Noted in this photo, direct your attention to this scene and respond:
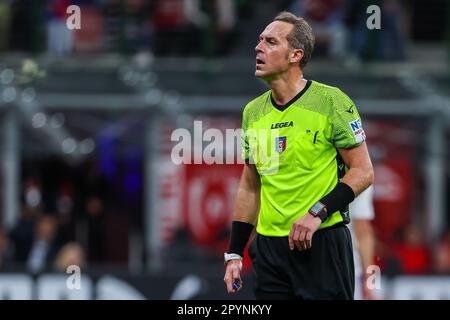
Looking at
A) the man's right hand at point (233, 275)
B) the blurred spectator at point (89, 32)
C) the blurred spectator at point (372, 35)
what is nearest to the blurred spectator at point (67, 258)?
the blurred spectator at point (89, 32)

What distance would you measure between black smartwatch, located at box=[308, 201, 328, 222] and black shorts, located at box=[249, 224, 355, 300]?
21 cm

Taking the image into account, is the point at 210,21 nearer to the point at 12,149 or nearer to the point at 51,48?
the point at 51,48

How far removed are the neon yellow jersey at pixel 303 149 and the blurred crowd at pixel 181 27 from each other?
1066 centimetres

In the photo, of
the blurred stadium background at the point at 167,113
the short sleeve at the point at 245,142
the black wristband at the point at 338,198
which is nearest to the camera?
the black wristband at the point at 338,198

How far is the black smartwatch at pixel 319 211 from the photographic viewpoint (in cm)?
678

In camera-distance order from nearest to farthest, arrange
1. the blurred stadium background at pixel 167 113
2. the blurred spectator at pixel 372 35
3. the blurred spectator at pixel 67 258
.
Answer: the blurred spectator at pixel 67 258 < the blurred stadium background at pixel 167 113 < the blurred spectator at pixel 372 35

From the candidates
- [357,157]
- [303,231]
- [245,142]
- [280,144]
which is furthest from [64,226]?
[303,231]

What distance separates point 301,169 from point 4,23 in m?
12.3

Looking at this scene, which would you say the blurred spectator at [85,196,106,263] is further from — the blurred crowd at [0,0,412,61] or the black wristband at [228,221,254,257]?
the black wristband at [228,221,254,257]

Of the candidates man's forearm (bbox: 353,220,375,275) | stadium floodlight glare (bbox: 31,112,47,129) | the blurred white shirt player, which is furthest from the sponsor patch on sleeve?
stadium floodlight glare (bbox: 31,112,47,129)

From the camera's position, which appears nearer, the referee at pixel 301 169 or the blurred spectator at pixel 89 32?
the referee at pixel 301 169

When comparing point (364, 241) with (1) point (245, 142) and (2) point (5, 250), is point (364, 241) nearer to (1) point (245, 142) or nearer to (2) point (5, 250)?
(1) point (245, 142)

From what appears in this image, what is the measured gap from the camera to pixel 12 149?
1706 centimetres

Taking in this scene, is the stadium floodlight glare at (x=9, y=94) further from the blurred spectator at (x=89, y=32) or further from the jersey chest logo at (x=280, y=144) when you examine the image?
the jersey chest logo at (x=280, y=144)
